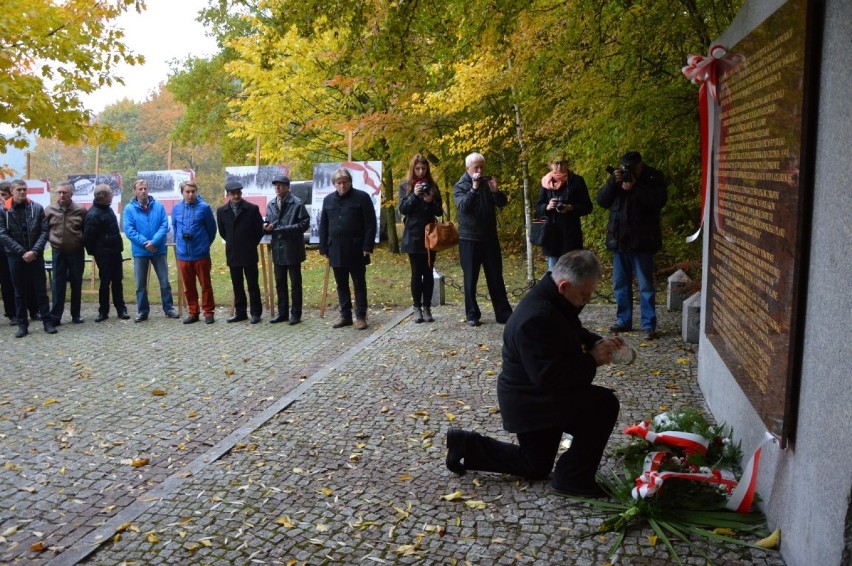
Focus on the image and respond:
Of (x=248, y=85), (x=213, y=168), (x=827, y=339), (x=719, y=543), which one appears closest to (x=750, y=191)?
(x=827, y=339)

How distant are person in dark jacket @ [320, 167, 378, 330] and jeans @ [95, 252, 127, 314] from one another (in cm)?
344

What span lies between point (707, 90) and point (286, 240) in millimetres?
6108

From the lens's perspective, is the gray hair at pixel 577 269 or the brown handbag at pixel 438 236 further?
the brown handbag at pixel 438 236

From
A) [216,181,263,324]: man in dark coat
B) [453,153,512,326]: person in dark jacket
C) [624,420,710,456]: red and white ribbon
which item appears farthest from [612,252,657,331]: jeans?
[216,181,263,324]: man in dark coat

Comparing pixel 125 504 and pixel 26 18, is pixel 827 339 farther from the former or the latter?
pixel 26 18

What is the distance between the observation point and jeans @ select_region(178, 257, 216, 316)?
422 inches

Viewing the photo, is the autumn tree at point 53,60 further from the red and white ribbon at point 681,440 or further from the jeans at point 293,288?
the red and white ribbon at point 681,440

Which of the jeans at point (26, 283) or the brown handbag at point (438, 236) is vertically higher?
the brown handbag at point (438, 236)

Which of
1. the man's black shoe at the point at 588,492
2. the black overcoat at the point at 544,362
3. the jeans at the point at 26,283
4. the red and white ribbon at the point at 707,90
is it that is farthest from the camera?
the jeans at the point at 26,283

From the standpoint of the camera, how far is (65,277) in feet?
35.4

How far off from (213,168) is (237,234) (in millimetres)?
40461

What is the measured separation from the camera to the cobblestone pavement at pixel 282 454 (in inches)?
152

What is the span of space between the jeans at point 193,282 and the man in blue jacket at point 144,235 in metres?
0.43

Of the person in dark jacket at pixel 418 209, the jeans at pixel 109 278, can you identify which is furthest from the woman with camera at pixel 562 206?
the jeans at pixel 109 278
